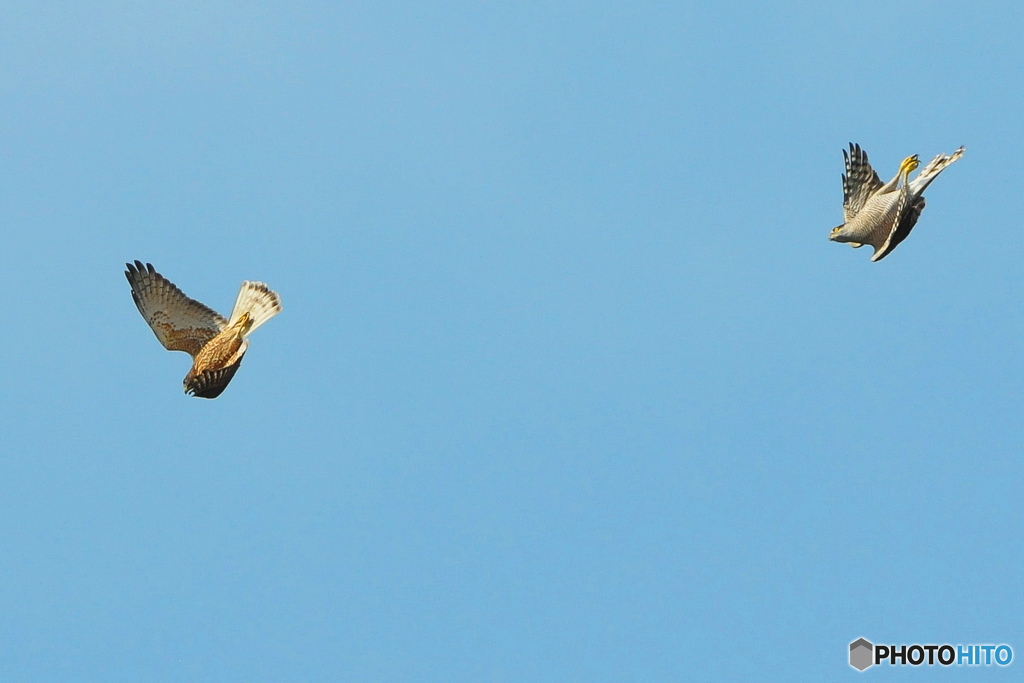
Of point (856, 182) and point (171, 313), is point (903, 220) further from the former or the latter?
point (171, 313)

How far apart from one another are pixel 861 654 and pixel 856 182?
26.7ft

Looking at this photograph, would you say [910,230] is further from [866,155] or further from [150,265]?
[150,265]

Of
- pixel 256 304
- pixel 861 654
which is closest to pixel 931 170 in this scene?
pixel 861 654

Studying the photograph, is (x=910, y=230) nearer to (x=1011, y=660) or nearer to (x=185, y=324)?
(x=1011, y=660)

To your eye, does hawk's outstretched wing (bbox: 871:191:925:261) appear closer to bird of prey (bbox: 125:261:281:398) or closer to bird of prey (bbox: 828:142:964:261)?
bird of prey (bbox: 828:142:964:261)

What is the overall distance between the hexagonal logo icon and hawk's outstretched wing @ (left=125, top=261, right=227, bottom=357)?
1214cm

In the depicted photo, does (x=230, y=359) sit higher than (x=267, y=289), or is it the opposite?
(x=267, y=289)

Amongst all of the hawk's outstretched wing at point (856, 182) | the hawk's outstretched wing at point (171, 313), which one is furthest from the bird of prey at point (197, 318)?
the hawk's outstretched wing at point (856, 182)

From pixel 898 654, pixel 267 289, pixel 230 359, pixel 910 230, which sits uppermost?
pixel 910 230

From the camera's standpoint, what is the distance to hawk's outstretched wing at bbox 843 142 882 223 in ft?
77.9

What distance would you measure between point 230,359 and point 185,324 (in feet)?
4.01

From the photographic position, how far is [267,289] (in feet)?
78.5

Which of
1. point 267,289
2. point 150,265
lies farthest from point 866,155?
point 150,265

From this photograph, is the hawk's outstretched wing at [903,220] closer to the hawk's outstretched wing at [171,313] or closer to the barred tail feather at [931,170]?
the barred tail feather at [931,170]
